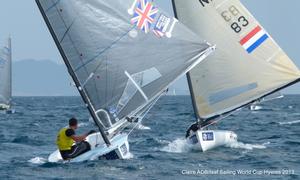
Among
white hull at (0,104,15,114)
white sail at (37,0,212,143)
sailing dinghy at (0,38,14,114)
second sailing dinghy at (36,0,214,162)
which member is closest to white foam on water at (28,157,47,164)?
second sailing dinghy at (36,0,214,162)

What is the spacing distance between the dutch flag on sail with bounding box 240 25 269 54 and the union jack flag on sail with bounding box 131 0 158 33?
219 inches

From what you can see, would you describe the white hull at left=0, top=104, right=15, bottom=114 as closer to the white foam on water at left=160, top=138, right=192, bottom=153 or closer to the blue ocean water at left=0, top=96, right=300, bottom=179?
the blue ocean water at left=0, top=96, right=300, bottom=179

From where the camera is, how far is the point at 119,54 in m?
22.0

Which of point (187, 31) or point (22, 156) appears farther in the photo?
point (22, 156)

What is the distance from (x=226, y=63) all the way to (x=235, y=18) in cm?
154

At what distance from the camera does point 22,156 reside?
81.3 feet

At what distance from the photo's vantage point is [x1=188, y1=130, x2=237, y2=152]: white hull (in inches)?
1023

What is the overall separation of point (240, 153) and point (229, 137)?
5.06 feet

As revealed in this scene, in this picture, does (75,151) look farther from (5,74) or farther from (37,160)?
(5,74)

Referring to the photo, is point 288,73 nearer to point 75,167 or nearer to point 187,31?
point 187,31

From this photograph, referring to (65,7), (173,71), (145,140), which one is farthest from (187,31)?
(145,140)

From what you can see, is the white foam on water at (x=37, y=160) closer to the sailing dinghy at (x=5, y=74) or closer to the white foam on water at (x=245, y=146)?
the white foam on water at (x=245, y=146)

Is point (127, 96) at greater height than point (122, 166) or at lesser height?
greater

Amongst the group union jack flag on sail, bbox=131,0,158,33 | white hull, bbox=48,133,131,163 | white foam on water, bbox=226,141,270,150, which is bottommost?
white foam on water, bbox=226,141,270,150
